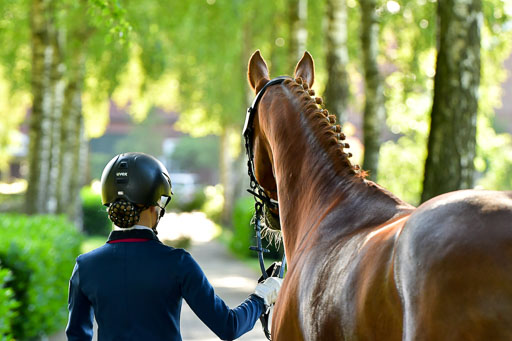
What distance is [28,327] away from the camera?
26.9 feet

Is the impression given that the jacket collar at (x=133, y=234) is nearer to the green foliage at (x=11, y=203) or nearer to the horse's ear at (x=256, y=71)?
the horse's ear at (x=256, y=71)

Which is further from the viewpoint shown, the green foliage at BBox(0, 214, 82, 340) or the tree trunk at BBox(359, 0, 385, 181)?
the tree trunk at BBox(359, 0, 385, 181)

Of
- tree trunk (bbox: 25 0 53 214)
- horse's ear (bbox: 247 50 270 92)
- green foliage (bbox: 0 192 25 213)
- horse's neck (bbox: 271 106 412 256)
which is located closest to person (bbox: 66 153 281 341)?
horse's neck (bbox: 271 106 412 256)

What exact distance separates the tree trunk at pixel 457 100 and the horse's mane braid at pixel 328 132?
12.3 ft

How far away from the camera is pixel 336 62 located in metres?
12.5

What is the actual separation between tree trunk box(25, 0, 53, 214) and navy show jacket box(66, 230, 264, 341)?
10.2 meters

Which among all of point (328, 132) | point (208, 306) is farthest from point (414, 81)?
point (208, 306)

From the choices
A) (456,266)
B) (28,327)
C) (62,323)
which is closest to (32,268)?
(28,327)

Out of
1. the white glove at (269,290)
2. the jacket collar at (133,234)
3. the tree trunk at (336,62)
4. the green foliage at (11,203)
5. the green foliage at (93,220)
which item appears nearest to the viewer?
the jacket collar at (133,234)

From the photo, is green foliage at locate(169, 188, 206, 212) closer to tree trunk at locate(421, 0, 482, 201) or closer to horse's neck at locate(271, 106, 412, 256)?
tree trunk at locate(421, 0, 482, 201)

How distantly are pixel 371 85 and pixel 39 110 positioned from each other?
5.29 metres

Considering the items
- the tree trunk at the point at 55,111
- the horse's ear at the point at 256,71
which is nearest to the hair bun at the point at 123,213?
the horse's ear at the point at 256,71

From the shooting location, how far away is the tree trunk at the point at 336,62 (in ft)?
40.3

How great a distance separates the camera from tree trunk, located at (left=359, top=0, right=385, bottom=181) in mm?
11844
